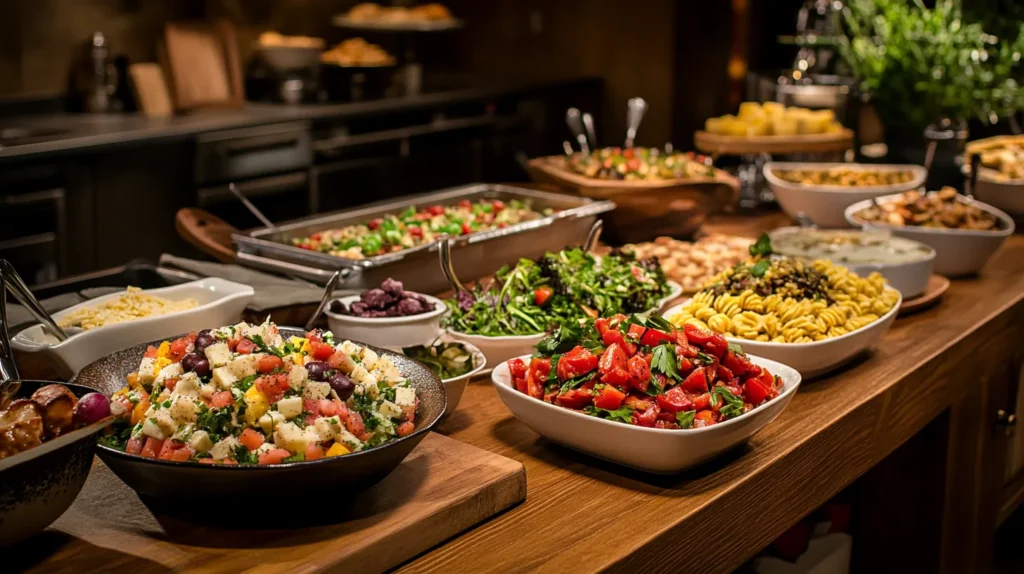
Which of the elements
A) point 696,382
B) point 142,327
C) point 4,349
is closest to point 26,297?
point 4,349

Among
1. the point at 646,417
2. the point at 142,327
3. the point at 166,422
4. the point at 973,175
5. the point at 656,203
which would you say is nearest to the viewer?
the point at 166,422

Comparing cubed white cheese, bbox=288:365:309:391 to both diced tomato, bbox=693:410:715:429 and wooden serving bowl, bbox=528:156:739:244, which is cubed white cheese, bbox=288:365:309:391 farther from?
wooden serving bowl, bbox=528:156:739:244

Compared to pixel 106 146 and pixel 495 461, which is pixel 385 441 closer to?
pixel 495 461

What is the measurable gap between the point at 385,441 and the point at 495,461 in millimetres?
197

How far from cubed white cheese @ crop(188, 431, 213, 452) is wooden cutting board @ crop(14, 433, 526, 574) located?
0.05m

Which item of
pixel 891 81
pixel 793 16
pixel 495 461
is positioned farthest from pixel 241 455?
pixel 793 16

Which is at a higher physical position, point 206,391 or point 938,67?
point 938,67

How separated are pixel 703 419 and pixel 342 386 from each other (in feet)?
1.59

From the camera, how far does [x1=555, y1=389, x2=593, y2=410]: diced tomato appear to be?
1492mm

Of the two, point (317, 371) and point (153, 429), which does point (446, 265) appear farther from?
point (153, 429)

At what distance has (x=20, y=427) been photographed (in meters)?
1.14

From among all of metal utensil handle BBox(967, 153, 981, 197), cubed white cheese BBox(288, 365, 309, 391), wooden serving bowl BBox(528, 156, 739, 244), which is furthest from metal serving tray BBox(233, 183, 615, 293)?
metal utensil handle BBox(967, 153, 981, 197)

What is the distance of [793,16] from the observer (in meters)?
6.48

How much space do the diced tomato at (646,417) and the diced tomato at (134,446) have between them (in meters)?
0.62
